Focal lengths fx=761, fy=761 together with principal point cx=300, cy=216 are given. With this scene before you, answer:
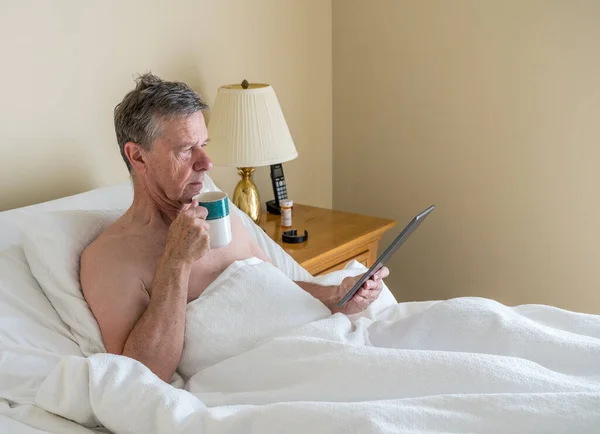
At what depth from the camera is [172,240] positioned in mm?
1585

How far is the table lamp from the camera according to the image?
2.34 metres

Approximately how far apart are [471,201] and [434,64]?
540 mm

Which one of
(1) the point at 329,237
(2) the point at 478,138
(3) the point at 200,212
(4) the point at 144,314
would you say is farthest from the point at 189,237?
(2) the point at 478,138

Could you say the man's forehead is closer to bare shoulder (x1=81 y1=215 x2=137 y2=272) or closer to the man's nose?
the man's nose

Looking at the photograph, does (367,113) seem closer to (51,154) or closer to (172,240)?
(51,154)

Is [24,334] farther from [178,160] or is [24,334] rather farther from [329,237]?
[329,237]

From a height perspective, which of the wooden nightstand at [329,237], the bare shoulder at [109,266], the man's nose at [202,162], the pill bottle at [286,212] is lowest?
the wooden nightstand at [329,237]

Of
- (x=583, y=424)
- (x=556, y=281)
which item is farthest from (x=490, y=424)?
(x=556, y=281)

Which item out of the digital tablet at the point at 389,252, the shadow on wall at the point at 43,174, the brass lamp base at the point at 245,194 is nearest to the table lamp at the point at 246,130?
the brass lamp base at the point at 245,194

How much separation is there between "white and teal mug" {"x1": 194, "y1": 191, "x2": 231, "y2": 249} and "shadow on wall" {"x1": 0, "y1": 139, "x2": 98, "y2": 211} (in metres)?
0.65

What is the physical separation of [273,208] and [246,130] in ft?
1.49

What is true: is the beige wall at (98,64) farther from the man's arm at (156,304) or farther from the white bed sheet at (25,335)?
the man's arm at (156,304)

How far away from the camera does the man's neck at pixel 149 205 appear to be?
1766 millimetres

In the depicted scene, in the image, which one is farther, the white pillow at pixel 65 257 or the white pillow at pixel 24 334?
the white pillow at pixel 65 257
